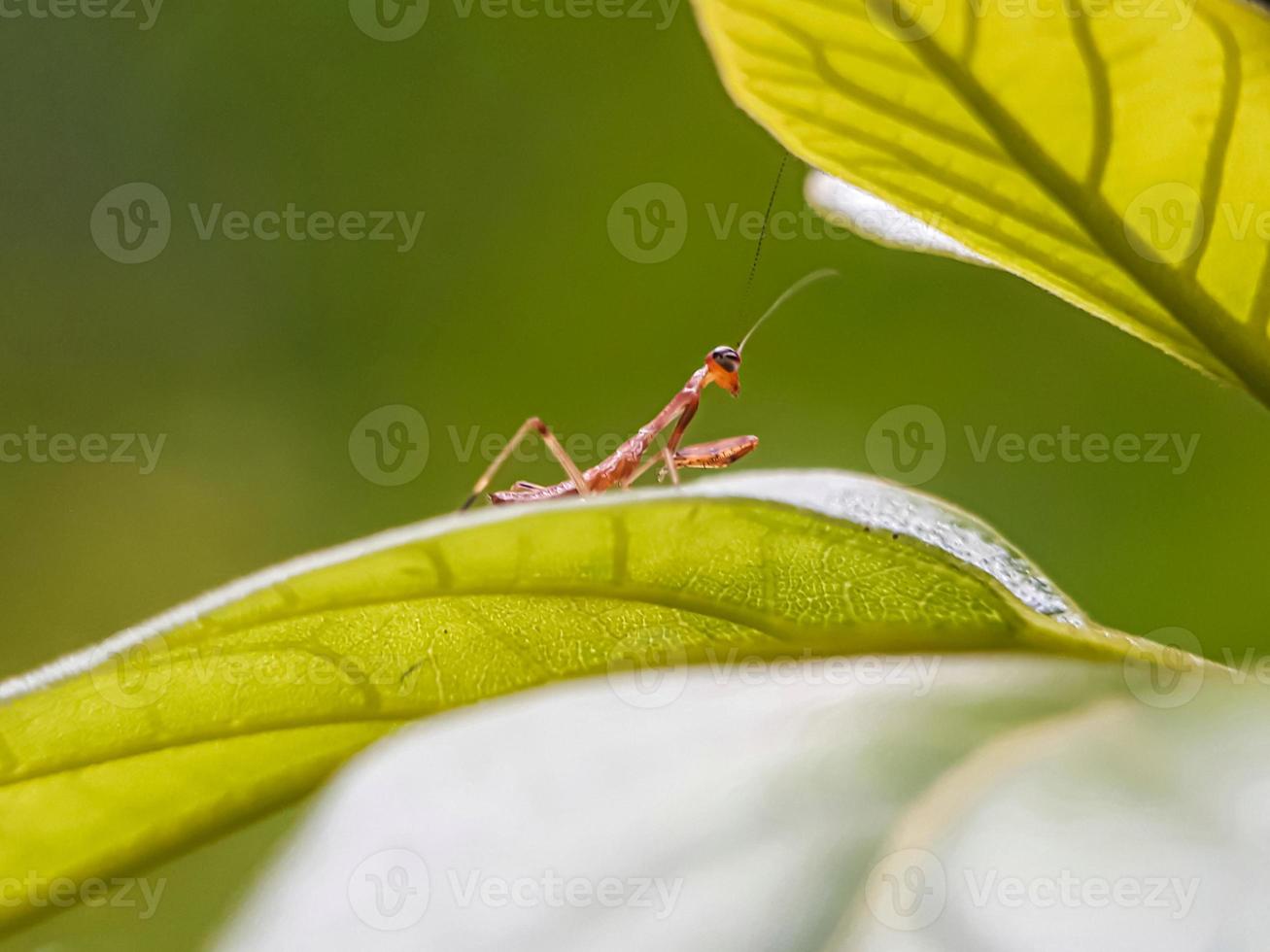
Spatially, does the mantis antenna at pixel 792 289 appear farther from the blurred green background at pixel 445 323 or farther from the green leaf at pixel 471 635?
the green leaf at pixel 471 635

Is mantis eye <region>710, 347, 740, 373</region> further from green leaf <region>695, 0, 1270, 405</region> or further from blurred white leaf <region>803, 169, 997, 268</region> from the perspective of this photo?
green leaf <region>695, 0, 1270, 405</region>

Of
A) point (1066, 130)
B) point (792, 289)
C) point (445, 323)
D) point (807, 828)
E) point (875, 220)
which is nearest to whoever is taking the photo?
point (807, 828)

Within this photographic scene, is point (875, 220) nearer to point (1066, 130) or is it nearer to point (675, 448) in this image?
point (1066, 130)

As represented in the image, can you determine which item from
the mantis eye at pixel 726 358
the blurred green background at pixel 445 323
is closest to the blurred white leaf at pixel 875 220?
the mantis eye at pixel 726 358

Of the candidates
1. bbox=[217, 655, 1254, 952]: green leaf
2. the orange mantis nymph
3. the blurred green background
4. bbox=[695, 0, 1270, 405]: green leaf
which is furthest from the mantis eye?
bbox=[217, 655, 1254, 952]: green leaf

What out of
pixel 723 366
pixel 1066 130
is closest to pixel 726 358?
pixel 723 366

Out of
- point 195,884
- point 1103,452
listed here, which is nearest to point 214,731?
point 195,884

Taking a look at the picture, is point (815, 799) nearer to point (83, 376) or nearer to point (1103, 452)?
point (1103, 452)
